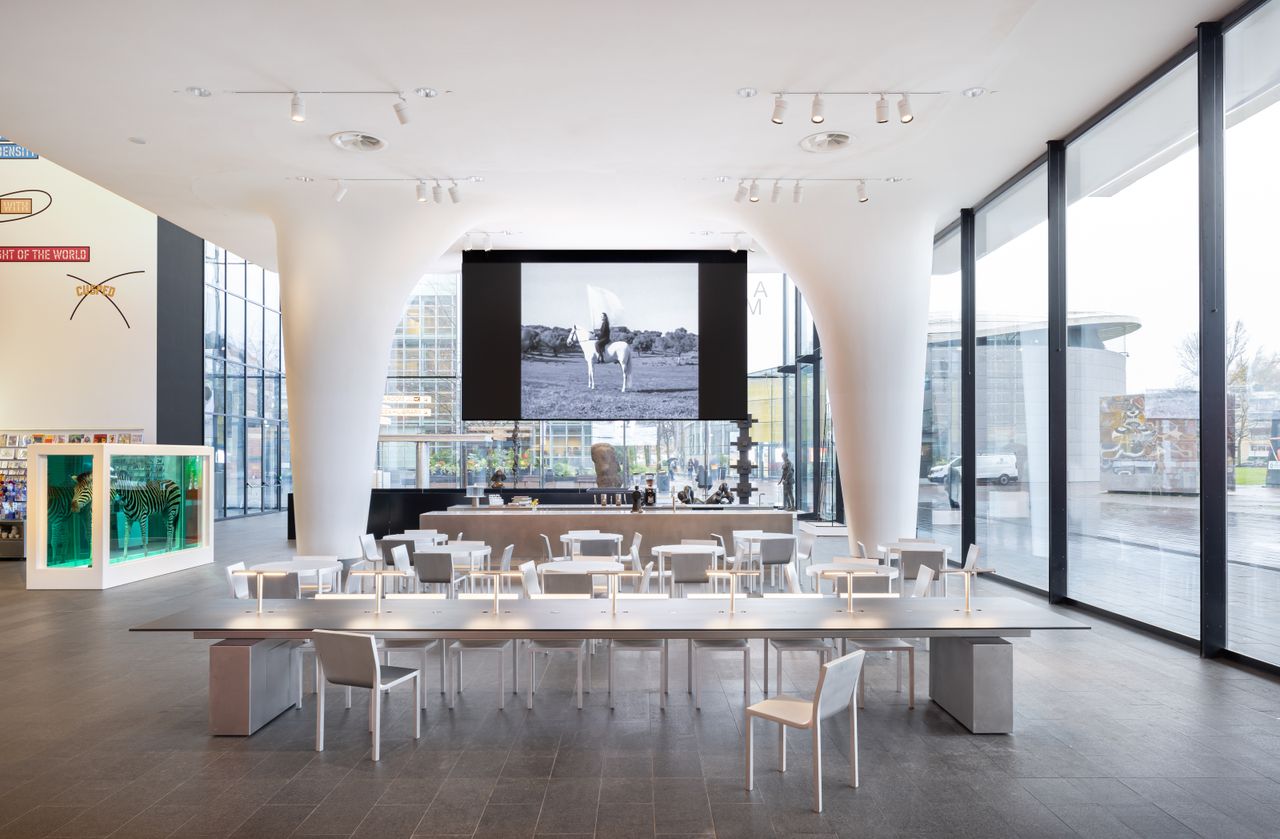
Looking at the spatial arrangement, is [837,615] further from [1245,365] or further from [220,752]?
[1245,365]

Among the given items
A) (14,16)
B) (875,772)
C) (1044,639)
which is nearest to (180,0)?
(14,16)

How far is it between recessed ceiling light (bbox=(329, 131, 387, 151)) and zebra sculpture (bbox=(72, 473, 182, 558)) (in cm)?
555

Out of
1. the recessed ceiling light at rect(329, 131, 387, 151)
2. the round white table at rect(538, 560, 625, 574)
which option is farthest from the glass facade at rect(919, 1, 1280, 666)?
the recessed ceiling light at rect(329, 131, 387, 151)

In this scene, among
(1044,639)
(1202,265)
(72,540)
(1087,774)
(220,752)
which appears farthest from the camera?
(72,540)

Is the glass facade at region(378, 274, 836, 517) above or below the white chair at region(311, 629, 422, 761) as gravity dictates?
above

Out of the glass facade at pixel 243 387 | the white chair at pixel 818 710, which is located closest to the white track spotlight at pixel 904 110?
the white chair at pixel 818 710

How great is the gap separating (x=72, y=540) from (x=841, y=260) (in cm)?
1021

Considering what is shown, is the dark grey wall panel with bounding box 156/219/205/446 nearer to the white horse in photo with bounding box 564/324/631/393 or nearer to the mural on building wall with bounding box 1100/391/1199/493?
the white horse in photo with bounding box 564/324/631/393

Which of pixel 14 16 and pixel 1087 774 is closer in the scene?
pixel 1087 774

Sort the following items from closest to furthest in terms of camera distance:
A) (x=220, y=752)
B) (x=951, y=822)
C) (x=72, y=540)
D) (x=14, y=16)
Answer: (x=951, y=822) → (x=220, y=752) → (x=14, y=16) → (x=72, y=540)

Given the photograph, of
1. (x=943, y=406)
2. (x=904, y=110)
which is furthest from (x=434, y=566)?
(x=943, y=406)

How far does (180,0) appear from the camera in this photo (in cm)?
597

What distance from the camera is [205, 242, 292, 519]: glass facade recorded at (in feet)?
63.2

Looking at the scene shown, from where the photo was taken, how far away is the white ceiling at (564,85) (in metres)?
6.33
